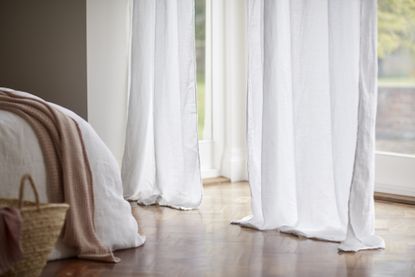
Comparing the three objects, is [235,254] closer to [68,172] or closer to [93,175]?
[93,175]

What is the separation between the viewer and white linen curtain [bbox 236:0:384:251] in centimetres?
392

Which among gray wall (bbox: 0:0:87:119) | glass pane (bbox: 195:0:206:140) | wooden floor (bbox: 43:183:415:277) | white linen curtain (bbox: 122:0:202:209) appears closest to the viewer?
wooden floor (bbox: 43:183:415:277)

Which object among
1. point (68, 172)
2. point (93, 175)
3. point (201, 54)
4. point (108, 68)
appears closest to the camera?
point (68, 172)

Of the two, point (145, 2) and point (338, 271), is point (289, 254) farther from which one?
point (145, 2)

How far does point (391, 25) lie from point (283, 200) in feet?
4.88

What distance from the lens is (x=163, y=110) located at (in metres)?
5.26

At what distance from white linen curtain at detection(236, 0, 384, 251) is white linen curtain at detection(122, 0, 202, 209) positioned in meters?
0.69

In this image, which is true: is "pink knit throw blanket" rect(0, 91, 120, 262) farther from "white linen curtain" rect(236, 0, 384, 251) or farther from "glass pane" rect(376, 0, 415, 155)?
"glass pane" rect(376, 0, 415, 155)

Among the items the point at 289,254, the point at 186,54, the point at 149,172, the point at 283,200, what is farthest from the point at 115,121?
the point at 289,254

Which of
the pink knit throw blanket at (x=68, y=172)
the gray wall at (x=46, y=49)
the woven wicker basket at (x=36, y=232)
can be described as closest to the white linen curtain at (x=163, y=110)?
the gray wall at (x=46, y=49)

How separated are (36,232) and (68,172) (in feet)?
1.89

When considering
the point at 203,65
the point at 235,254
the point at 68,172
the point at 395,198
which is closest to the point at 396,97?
the point at 395,198

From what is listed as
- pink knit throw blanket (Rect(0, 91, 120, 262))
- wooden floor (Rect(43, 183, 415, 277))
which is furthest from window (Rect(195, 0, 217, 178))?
pink knit throw blanket (Rect(0, 91, 120, 262))

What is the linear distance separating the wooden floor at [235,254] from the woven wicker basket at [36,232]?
0.33 meters
